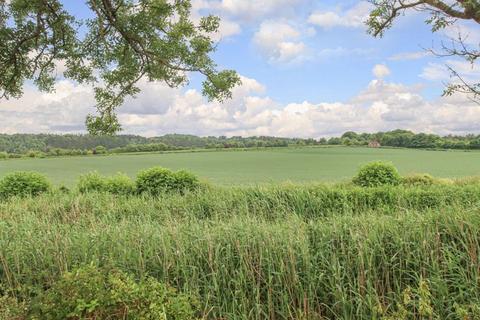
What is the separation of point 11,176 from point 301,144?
135 ft

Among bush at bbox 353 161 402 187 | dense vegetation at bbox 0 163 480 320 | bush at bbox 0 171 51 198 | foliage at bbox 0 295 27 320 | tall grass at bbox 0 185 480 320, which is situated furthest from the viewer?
bush at bbox 353 161 402 187

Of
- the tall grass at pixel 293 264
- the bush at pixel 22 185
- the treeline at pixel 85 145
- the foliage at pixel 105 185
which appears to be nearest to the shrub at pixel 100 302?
the tall grass at pixel 293 264

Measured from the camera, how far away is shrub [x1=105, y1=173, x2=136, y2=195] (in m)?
13.4

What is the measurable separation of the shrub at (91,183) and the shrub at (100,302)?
1096cm

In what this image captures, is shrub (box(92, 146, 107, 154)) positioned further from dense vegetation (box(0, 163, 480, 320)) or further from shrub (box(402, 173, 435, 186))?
dense vegetation (box(0, 163, 480, 320))

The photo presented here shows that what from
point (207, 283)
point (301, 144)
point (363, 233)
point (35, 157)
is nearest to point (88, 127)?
point (207, 283)

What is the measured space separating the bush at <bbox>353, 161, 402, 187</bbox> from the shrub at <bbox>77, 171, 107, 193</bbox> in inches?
348

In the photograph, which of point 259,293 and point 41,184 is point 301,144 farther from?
point 259,293

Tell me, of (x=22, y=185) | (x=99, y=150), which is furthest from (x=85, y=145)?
(x=22, y=185)

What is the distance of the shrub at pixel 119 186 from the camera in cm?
1340

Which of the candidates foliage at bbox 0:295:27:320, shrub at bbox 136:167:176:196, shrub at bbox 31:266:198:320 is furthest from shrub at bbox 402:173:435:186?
foliage at bbox 0:295:27:320

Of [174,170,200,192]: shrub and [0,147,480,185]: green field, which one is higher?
[174,170,200,192]: shrub

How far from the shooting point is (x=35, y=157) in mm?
43031

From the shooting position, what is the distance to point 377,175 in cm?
1380
